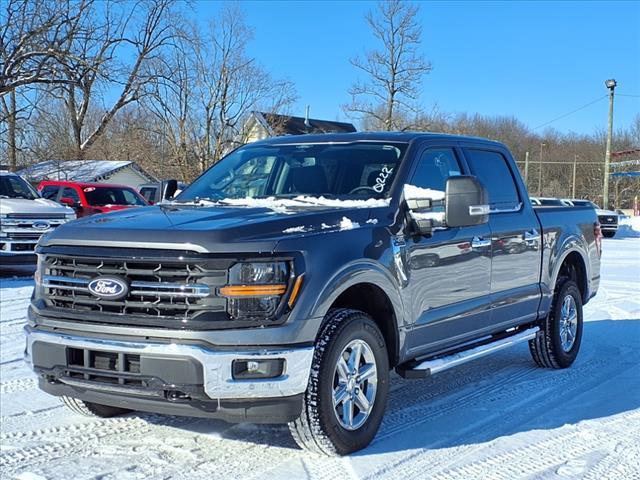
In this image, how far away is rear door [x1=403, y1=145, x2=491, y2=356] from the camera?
4.59 meters

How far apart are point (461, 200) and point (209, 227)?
5.53 ft

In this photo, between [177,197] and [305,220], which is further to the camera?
[177,197]

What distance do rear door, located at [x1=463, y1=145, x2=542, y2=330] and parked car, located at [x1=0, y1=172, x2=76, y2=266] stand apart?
8.83m

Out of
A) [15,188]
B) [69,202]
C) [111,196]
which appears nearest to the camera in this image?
[15,188]

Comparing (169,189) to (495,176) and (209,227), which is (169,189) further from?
(495,176)

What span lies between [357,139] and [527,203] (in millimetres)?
1870

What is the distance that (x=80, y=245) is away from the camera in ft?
12.6

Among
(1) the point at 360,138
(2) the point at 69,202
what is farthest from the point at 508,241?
(2) the point at 69,202

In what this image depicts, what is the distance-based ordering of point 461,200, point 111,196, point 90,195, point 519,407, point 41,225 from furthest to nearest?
point 111,196 < point 90,195 < point 41,225 < point 519,407 < point 461,200

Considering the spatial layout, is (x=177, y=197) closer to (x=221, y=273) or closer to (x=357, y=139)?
(x=357, y=139)

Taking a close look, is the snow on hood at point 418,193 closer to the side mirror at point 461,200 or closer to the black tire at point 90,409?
the side mirror at point 461,200

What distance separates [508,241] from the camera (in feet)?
18.5

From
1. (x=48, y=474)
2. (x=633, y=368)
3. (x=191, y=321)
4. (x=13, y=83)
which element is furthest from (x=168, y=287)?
(x=13, y=83)

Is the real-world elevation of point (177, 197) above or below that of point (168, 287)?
above
